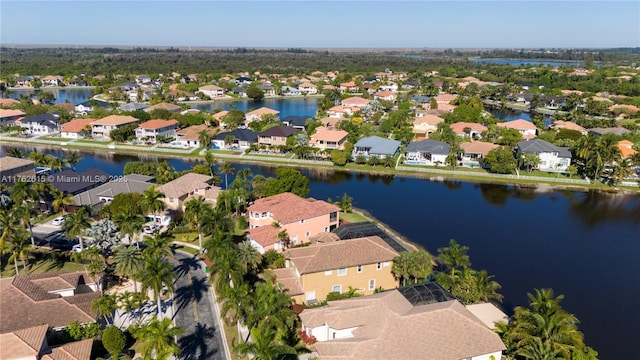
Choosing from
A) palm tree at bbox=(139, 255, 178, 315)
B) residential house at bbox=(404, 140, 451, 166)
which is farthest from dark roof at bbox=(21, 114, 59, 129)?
palm tree at bbox=(139, 255, 178, 315)

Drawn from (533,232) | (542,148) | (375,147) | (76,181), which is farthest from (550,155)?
(76,181)

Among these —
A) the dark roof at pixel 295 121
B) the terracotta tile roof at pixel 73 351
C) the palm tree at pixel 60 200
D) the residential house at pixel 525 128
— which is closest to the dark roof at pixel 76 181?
the palm tree at pixel 60 200

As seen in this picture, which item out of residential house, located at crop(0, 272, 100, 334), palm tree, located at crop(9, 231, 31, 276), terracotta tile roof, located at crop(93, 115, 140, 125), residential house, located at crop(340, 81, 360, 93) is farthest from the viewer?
residential house, located at crop(340, 81, 360, 93)

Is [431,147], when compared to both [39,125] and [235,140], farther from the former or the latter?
[39,125]

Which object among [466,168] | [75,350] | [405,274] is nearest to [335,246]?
[405,274]

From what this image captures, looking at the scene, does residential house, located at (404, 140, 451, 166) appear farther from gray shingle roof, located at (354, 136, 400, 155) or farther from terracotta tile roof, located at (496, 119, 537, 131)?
terracotta tile roof, located at (496, 119, 537, 131)

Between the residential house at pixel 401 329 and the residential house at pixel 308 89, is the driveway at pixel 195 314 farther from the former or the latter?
the residential house at pixel 308 89
